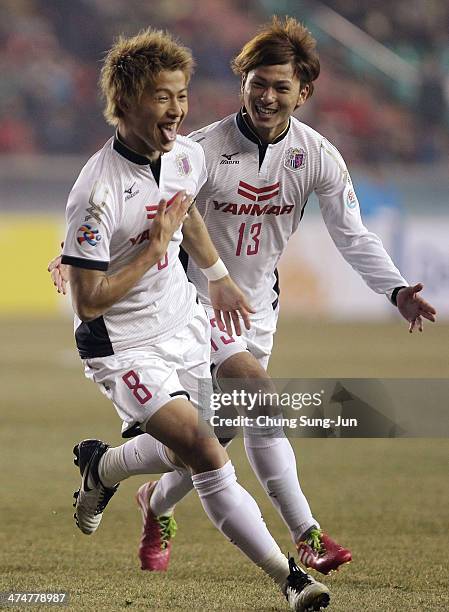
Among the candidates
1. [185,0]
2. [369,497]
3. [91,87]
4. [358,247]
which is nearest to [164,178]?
[358,247]

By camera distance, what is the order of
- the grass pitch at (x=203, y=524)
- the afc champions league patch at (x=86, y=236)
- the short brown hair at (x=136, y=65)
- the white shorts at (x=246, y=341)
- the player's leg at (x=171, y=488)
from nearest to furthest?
the afc champions league patch at (x=86, y=236) < the short brown hair at (x=136, y=65) < the grass pitch at (x=203, y=524) < the player's leg at (x=171, y=488) < the white shorts at (x=246, y=341)

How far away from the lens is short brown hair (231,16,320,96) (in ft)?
14.5

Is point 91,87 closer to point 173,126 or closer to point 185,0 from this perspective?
point 185,0

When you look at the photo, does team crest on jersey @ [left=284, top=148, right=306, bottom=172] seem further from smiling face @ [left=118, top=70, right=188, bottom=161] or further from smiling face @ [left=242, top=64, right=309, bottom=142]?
smiling face @ [left=118, top=70, right=188, bottom=161]

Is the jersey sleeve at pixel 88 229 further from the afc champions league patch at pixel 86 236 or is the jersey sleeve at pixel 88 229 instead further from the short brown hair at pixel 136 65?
the short brown hair at pixel 136 65

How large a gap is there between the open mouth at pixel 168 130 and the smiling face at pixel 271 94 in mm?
689

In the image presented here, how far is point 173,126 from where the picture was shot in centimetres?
384

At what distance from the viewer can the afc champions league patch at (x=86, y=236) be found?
3701mm

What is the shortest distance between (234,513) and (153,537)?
99 centimetres

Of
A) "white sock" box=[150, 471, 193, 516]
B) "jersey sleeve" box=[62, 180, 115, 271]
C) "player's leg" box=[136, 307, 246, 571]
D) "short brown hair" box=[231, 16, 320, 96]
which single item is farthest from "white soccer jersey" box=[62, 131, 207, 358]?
"white sock" box=[150, 471, 193, 516]

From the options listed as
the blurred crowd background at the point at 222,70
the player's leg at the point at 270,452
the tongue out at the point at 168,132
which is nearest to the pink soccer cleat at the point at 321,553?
the player's leg at the point at 270,452

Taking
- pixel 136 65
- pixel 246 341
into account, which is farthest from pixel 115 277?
pixel 246 341

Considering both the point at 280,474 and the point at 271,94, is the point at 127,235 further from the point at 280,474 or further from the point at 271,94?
the point at 280,474

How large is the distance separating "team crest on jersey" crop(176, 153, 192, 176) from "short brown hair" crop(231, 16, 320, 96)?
529 millimetres
